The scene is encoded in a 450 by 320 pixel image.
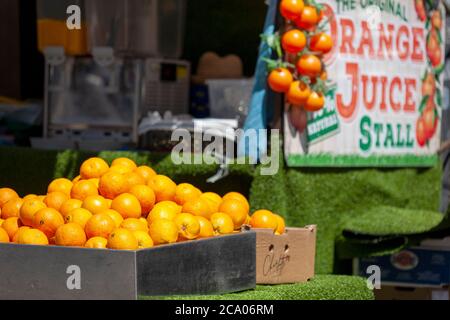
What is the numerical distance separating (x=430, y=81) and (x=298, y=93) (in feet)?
6.60

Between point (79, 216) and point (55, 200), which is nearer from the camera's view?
point (79, 216)

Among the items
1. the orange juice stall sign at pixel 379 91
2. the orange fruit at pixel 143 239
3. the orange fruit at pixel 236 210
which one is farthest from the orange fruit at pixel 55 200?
the orange juice stall sign at pixel 379 91

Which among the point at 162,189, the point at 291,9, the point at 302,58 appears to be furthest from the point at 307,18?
the point at 162,189

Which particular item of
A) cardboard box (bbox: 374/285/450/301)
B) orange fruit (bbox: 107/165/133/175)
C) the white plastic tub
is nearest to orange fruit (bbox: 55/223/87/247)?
orange fruit (bbox: 107/165/133/175)

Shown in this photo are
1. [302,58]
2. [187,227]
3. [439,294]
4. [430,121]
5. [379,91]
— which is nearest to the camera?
[187,227]

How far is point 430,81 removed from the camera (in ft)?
28.6

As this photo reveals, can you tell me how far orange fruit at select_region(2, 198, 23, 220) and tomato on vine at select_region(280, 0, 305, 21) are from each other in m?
3.40

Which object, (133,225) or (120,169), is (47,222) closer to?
(133,225)

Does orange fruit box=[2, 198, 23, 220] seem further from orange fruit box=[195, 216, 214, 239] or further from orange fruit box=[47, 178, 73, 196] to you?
orange fruit box=[195, 216, 214, 239]

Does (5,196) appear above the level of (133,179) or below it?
below

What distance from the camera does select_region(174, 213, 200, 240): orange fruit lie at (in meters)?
3.87

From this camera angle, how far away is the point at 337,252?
25.8ft
